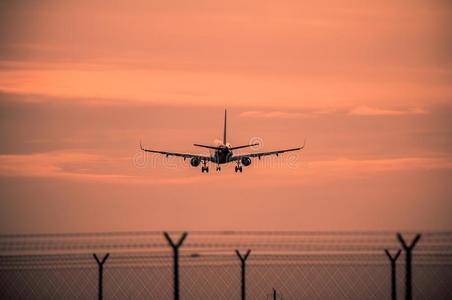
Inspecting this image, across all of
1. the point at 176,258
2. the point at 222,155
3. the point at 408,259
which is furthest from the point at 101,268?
the point at 222,155

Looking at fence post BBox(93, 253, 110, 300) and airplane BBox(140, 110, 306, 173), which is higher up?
airplane BBox(140, 110, 306, 173)

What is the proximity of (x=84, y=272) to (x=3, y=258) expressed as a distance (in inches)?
120

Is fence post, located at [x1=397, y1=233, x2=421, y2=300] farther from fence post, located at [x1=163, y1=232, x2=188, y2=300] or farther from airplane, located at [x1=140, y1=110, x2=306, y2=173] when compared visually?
airplane, located at [x1=140, y1=110, x2=306, y2=173]

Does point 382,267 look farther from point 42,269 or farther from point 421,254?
point 42,269

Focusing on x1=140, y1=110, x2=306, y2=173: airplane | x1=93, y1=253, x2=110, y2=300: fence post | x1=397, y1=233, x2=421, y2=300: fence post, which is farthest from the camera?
x1=140, y1=110, x2=306, y2=173: airplane

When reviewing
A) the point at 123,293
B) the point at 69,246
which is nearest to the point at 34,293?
the point at 123,293

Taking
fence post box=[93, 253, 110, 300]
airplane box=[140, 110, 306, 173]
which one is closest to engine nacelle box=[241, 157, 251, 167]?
airplane box=[140, 110, 306, 173]

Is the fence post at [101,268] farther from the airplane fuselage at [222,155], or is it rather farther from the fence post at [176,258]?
the airplane fuselage at [222,155]

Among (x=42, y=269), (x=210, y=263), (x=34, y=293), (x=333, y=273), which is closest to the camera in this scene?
(x=42, y=269)

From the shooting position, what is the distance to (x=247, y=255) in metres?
37.9

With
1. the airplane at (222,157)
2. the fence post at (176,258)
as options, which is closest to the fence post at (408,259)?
the fence post at (176,258)

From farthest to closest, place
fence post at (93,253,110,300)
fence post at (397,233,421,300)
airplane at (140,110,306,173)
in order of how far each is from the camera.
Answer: airplane at (140,110,306,173), fence post at (93,253,110,300), fence post at (397,233,421,300)

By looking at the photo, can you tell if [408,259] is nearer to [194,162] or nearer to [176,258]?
[176,258]

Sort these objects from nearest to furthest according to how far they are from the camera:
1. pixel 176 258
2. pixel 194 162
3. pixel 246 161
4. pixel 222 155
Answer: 1. pixel 176 258
2. pixel 222 155
3. pixel 246 161
4. pixel 194 162
